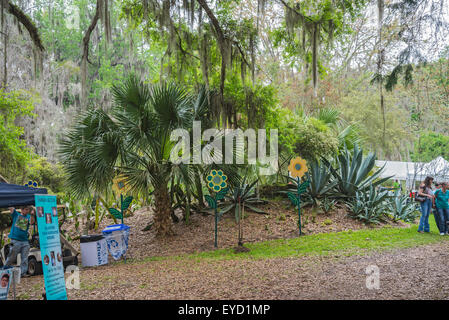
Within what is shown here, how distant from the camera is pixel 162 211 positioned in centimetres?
904

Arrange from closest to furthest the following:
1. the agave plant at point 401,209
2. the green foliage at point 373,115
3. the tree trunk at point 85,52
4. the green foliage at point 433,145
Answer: the tree trunk at point 85,52 → the agave plant at point 401,209 → the green foliage at point 373,115 → the green foliage at point 433,145

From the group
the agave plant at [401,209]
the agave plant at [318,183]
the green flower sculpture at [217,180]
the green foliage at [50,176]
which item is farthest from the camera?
the green foliage at [50,176]

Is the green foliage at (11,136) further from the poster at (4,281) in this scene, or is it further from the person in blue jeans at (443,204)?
the person in blue jeans at (443,204)

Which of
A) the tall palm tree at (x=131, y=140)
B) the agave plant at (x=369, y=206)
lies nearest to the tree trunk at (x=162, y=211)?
the tall palm tree at (x=131, y=140)

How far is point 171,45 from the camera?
8.29 m

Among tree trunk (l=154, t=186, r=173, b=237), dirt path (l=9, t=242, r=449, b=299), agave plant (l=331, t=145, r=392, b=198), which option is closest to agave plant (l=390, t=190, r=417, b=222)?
agave plant (l=331, t=145, r=392, b=198)

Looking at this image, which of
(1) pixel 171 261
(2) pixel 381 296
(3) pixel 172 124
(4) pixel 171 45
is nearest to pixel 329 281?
(2) pixel 381 296

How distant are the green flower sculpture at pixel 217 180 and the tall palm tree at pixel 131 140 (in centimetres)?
54

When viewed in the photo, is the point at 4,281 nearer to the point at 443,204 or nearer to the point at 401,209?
the point at 443,204

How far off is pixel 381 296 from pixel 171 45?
6772 millimetres

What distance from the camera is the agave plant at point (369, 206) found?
10172 mm

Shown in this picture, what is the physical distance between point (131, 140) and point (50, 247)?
14.0 ft

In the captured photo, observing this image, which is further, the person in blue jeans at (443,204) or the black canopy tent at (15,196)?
the person in blue jeans at (443,204)

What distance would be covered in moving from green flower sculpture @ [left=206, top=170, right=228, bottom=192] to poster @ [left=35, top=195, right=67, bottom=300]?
158 inches
